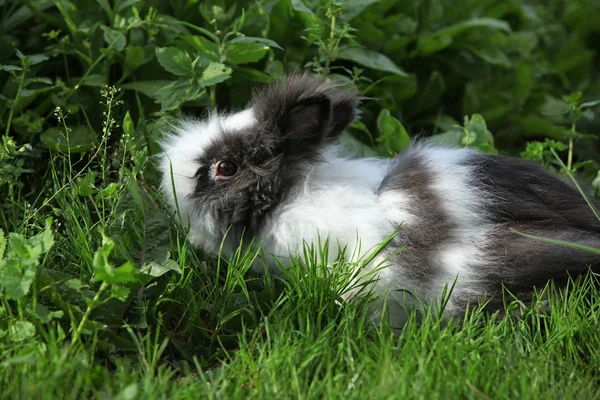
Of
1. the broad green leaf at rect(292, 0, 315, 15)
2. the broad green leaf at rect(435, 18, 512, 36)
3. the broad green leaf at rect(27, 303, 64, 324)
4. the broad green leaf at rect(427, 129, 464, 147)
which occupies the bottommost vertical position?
the broad green leaf at rect(427, 129, 464, 147)

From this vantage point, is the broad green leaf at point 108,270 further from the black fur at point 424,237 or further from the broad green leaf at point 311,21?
the broad green leaf at point 311,21

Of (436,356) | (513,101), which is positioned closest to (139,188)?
(436,356)

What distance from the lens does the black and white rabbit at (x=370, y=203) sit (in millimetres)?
2719

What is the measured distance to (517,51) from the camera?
5070 mm

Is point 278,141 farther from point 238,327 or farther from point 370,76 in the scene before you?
point 370,76

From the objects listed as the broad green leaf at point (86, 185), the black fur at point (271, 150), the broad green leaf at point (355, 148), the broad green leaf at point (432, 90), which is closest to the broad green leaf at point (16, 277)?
the broad green leaf at point (86, 185)

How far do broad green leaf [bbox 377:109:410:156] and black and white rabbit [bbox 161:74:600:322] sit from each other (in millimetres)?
650

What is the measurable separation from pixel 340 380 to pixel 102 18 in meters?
2.37

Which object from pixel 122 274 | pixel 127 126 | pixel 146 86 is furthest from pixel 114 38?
pixel 122 274

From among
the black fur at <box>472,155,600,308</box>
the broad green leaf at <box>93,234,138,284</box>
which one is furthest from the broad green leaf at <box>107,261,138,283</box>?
the black fur at <box>472,155,600,308</box>

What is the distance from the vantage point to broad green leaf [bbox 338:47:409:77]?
3824 mm

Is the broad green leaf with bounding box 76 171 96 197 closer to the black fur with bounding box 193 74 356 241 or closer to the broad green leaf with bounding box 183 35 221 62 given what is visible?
the black fur with bounding box 193 74 356 241

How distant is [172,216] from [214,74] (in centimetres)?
73

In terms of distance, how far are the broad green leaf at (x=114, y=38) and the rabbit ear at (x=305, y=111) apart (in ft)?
3.12
